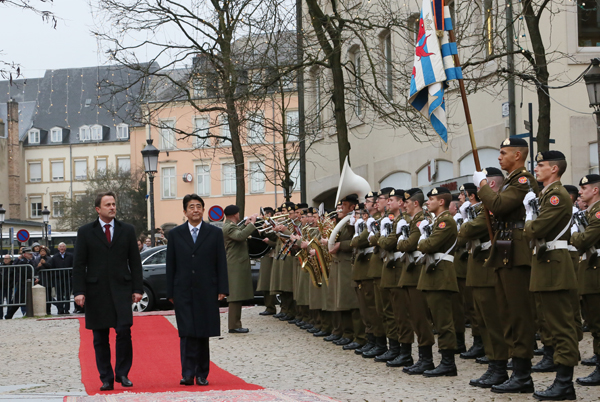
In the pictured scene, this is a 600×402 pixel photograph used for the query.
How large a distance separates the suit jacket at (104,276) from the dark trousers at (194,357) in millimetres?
619

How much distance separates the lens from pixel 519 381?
309 inches

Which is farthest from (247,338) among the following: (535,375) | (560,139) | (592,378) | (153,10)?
(153,10)

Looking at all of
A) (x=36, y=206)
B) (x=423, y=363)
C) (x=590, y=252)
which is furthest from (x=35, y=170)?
(x=590, y=252)

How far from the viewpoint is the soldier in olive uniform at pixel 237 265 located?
575 inches

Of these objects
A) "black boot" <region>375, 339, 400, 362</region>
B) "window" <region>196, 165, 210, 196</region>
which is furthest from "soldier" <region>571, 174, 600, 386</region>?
"window" <region>196, 165, 210, 196</region>

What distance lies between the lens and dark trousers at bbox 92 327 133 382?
898cm

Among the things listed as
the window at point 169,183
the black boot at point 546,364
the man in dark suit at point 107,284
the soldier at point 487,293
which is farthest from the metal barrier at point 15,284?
the window at point 169,183

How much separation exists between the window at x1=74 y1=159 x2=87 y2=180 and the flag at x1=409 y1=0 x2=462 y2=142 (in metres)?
75.5

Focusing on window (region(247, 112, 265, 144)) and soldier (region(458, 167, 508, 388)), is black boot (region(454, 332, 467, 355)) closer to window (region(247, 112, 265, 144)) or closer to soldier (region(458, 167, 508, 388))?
soldier (region(458, 167, 508, 388))

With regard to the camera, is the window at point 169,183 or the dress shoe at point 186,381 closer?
the dress shoe at point 186,381

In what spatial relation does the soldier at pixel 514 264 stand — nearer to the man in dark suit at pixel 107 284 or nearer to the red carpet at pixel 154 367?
the red carpet at pixel 154 367

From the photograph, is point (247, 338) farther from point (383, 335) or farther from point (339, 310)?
point (383, 335)

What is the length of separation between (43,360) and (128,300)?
3.53 m

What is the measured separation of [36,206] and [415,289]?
78317mm
